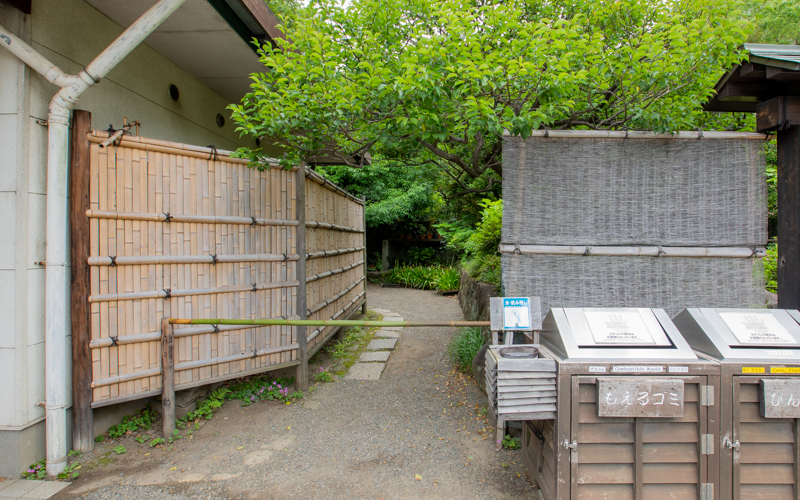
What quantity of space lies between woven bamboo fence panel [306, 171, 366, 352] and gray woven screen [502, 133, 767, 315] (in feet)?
8.36

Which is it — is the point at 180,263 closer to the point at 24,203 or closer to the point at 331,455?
the point at 24,203

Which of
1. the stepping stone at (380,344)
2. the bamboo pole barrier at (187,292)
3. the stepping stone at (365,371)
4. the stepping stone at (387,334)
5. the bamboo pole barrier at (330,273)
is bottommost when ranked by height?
the stepping stone at (365,371)

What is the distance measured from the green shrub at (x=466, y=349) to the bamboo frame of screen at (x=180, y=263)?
6.26 feet

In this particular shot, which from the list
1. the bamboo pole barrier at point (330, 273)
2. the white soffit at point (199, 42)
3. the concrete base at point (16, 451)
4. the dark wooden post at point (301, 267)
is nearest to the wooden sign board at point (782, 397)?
the dark wooden post at point (301, 267)

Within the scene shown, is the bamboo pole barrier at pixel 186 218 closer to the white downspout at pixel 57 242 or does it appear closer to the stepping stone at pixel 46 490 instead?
the white downspout at pixel 57 242

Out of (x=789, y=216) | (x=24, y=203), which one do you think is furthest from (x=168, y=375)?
(x=789, y=216)

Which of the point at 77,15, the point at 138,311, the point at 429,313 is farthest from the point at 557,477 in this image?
the point at 429,313

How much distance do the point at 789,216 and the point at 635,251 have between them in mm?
1110

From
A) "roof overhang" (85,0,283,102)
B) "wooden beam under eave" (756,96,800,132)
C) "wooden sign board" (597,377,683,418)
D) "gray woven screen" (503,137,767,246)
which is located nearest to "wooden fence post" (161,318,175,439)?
"roof overhang" (85,0,283,102)

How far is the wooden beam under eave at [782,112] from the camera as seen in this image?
3.00 metres

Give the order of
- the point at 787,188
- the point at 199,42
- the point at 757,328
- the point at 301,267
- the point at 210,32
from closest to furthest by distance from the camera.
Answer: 1. the point at 757,328
2. the point at 787,188
3. the point at 210,32
4. the point at 199,42
5. the point at 301,267

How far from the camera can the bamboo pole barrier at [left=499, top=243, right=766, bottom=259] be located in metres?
3.19

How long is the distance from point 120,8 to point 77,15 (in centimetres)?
36

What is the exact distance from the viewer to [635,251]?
3.22 metres
